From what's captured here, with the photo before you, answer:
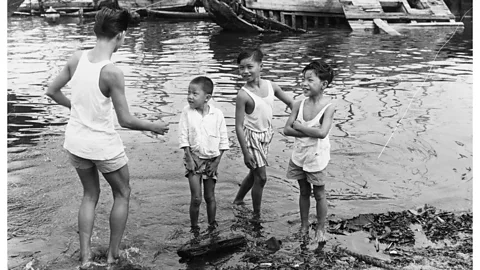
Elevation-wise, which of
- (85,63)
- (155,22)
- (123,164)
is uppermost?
(85,63)

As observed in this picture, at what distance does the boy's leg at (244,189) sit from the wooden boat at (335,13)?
16865 mm

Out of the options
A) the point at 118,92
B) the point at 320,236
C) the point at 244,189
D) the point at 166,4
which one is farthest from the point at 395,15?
the point at 118,92

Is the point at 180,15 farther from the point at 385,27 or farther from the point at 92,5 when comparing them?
the point at 385,27

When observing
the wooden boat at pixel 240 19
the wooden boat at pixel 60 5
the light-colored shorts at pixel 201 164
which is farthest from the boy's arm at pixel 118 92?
the wooden boat at pixel 60 5

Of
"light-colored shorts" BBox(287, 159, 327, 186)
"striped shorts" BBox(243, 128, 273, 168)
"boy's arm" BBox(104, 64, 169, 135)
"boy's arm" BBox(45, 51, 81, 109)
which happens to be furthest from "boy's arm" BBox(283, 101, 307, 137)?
"boy's arm" BBox(45, 51, 81, 109)

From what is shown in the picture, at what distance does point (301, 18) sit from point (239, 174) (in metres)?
19.0

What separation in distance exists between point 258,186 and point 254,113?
2.55 ft

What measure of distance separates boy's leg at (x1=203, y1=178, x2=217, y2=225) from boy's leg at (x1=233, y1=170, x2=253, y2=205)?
2.03ft

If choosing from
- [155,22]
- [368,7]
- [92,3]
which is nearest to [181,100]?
[368,7]

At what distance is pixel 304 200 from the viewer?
5328mm

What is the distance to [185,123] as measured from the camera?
506cm

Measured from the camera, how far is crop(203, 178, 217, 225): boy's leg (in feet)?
17.1
